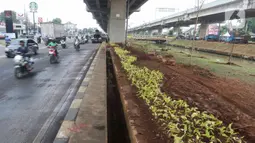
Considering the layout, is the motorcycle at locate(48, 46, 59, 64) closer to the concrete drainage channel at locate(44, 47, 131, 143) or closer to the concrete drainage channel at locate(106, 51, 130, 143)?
the concrete drainage channel at locate(44, 47, 131, 143)

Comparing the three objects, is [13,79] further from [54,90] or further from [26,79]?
[54,90]

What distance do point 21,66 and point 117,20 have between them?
1881 centimetres

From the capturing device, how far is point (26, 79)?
324 inches

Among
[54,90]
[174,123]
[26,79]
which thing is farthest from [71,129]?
[26,79]

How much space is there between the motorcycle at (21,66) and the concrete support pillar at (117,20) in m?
17.7

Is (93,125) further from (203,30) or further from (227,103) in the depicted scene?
(203,30)

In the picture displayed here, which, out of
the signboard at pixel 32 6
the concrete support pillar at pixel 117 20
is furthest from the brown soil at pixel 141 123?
the signboard at pixel 32 6

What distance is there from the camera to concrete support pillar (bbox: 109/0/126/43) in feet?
84.4

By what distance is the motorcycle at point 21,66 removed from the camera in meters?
8.48

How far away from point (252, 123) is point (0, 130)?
4292 mm

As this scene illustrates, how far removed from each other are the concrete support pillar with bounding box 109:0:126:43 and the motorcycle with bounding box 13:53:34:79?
17717mm

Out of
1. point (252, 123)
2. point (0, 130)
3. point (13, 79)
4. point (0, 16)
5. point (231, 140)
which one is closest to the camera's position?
point (231, 140)

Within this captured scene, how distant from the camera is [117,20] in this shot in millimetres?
26125

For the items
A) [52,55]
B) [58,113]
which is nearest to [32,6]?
[52,55]
